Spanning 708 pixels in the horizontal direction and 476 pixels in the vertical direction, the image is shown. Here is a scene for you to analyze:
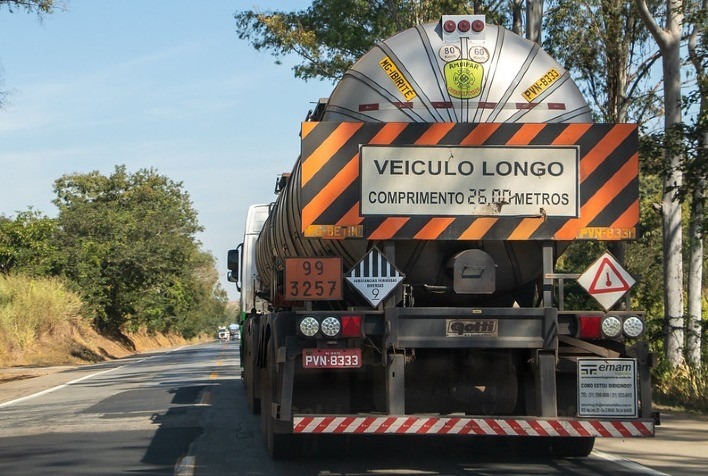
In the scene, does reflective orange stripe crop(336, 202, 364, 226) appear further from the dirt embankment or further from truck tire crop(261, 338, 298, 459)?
the dirt embankment

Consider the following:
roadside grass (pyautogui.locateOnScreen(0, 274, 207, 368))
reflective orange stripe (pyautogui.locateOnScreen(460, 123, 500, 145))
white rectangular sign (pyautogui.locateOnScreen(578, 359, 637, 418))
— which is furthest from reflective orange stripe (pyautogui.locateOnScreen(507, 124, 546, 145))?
roadside grass (pyautogui.locateOnScreen(0, 274, 207, 368))

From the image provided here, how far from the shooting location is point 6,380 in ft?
91.0

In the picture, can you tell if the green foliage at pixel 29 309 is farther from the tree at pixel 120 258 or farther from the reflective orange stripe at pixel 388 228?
the reflective orange stripe at pixel 388 228

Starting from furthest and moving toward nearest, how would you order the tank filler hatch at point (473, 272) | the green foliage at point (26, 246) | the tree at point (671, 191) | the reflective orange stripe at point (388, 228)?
the green foliage at point (26, 246) → the tree at point (671, 191) → the tank filler hatch at point (473, 272) → the reflective orange stripe at point (388, 228)

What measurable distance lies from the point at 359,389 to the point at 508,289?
1.57 m

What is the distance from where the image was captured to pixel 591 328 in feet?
26.8

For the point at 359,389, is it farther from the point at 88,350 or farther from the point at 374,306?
the point at 88,350

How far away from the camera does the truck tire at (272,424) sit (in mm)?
9047

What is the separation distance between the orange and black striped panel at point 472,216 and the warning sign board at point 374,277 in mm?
221

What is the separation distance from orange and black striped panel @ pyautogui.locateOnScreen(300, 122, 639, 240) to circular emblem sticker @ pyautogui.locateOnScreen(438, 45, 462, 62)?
2.68 feet

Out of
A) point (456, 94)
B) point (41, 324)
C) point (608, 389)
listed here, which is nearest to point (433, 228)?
point (456, 94)

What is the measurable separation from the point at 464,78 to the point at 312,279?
2294 mm

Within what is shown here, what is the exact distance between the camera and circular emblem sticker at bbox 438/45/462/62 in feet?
29.5

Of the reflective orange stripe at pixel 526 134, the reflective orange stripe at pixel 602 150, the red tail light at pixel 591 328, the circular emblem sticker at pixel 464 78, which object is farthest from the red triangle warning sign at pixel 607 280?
the circular emblem sticker at pixel 464 78
